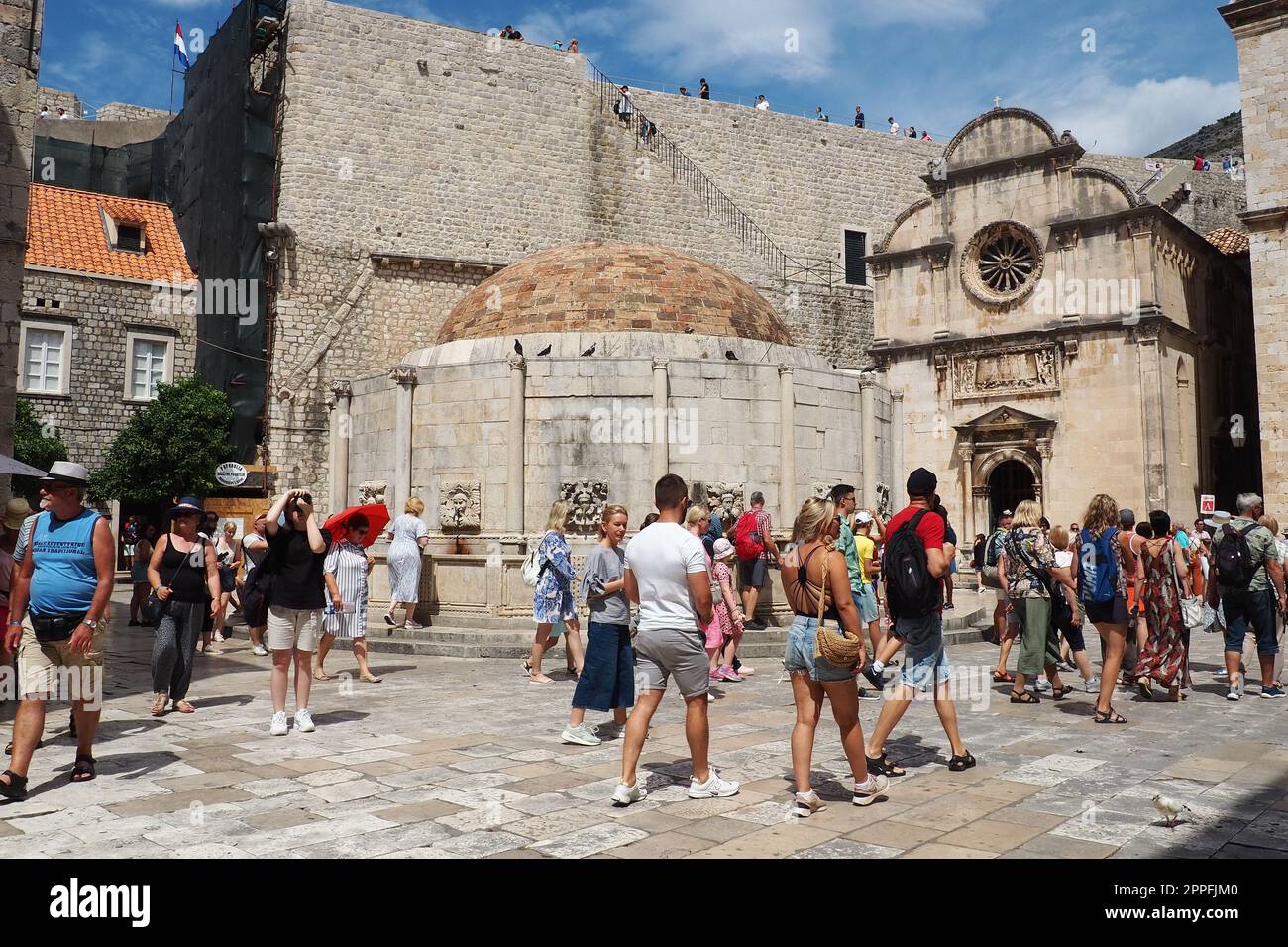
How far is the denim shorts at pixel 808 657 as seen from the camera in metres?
5.03

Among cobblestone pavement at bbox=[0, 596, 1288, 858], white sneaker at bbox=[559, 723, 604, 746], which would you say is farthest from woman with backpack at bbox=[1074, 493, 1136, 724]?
white sneaker at bbox=[559, 723, 604, 746]

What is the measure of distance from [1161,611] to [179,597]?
28.2 ft

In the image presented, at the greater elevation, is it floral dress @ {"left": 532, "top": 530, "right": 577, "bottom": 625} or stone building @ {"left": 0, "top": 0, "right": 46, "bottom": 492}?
stone building @ {"left": 0, "top": 0, "right": 46, "bottom": 492}

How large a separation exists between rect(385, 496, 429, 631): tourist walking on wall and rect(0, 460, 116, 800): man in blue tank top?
235 inches

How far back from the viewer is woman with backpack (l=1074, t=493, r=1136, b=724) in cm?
750

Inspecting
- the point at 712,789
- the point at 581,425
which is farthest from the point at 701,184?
the point at 712,789

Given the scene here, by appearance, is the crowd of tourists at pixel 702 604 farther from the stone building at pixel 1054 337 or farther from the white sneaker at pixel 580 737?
the stone building at pixel 1054 337

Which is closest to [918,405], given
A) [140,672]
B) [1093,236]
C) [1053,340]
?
[1053,340]

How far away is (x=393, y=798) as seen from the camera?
519 cm

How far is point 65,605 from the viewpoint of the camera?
5543 millimetres

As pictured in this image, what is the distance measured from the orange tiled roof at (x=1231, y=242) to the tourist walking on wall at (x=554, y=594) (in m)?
28.4

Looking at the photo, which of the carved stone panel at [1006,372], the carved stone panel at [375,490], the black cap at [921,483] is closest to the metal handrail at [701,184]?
Answer: the carved stone panel at [1006,372]

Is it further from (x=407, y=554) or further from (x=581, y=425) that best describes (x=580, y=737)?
(x=581, y=425)

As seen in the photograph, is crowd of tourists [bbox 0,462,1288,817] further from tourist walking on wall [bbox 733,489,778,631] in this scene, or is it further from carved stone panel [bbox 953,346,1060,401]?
carved stone panel [bbox 953,346,1060,401]
